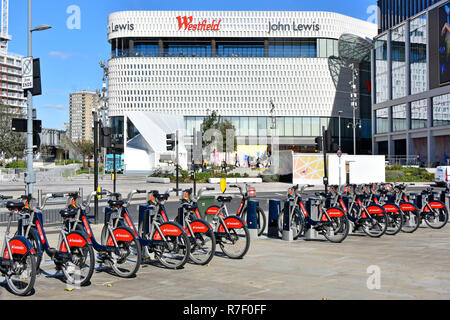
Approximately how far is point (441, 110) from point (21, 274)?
65.9 metres

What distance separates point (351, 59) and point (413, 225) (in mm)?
97756

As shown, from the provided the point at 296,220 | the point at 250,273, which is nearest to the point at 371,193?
the point at 296,220

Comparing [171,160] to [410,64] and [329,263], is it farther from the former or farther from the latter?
[329,263]

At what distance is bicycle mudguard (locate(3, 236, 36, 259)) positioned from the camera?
7.24 meters

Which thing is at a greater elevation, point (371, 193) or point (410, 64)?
point (410, 64)

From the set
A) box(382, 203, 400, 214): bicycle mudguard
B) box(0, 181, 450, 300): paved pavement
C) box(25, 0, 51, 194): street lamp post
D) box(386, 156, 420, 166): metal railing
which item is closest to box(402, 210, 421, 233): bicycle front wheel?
box(382, 203, 400, 214): bicycle mudguard

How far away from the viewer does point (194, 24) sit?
339 ft

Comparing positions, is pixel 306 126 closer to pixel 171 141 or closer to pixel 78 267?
pixel 171 141

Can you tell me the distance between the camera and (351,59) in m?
107

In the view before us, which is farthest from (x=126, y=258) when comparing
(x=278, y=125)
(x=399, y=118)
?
(x=278, y=125)

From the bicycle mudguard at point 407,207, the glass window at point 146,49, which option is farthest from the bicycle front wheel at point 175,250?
the glass window at point 146,49

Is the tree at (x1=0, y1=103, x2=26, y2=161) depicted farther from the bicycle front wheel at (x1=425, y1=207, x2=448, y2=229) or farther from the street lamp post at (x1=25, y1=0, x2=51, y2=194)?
the bicycle front wheel at (x1=425, y1=207, x2=448, y2=229)

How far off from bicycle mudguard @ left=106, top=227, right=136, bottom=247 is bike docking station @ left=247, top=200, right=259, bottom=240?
15.4 feet

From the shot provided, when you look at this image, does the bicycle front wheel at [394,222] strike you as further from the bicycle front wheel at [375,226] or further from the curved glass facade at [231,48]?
the curved glass facade at [231,48]
